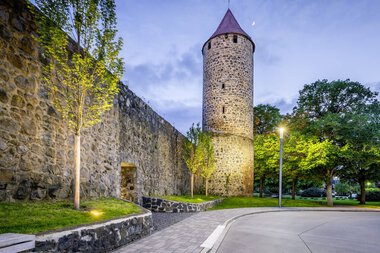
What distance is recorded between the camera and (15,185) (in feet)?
16.3

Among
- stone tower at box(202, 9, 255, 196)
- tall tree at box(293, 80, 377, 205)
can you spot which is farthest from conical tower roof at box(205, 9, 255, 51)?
tall tree at box(293, 80, 377, 205)

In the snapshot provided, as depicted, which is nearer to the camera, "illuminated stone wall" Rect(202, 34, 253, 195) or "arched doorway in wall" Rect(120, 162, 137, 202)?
"arched doorway in wall" Rect(120, 162, 137, 202)

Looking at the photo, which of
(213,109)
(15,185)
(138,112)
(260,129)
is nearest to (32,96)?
(15,185)

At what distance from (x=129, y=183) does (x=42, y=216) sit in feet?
24.2

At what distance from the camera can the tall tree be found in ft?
66.5

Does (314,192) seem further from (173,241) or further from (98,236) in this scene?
(98,236)

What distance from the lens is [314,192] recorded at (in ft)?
149

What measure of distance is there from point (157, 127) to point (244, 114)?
440 inches

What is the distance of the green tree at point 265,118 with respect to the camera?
3275 centimetres

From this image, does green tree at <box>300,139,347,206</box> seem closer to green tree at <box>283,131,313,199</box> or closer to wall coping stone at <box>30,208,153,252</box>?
green tree at <box>283,131,313,199</box>

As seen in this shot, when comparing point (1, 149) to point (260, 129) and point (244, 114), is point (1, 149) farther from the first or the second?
point (260, 129)

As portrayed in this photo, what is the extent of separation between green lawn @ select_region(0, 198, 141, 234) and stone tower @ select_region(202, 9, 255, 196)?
1702 cm

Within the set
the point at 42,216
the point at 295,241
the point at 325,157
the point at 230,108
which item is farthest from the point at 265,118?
the point at 42,216

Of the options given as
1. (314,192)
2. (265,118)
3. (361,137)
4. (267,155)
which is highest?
(265,118)
